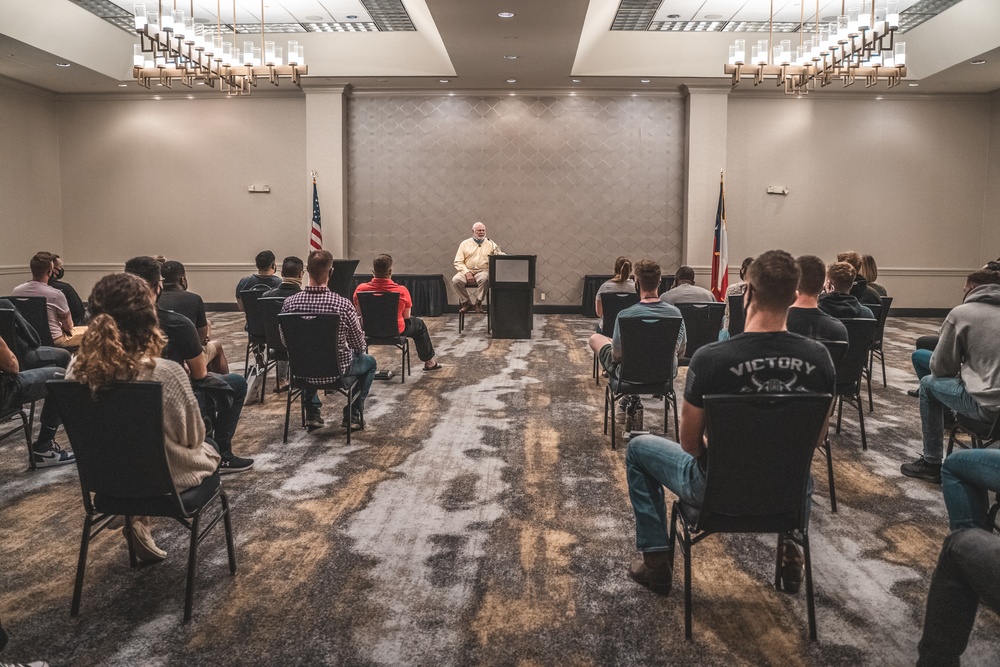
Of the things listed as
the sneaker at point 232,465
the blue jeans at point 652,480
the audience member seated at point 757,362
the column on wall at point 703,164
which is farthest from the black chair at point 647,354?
the column on wall at point 703,164

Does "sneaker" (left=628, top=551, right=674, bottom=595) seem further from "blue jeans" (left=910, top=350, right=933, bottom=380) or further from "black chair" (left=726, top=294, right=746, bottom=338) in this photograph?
"black chair" (left=726, top=294, right=746, bottom=338)

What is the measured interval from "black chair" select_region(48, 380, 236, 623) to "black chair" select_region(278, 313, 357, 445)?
1974 mm

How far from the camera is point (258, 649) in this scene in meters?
2.38

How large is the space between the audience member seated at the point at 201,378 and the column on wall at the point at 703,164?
8840mm

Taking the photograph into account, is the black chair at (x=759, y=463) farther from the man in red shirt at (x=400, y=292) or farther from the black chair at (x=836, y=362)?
the man in red shirt at (x=400, y=292)

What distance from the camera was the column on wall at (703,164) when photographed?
1133 centimetres

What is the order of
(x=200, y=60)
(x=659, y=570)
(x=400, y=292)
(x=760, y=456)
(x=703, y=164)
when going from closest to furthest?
(x=760, y=456) → (x=659, y=570) → (x=400, y=292) → (x=200, y=60) → (x=703, y=164)

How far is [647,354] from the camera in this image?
4.41m

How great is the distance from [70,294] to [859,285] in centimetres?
628

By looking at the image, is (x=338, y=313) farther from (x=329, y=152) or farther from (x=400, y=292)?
(x=329, y=152)

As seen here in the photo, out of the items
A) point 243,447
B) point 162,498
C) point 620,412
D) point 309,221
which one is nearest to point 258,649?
point 162,498

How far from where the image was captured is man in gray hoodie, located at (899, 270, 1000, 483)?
350 cm

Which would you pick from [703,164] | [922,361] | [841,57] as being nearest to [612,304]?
[922,361]

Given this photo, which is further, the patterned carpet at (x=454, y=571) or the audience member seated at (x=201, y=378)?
the audience member seated at (x=201, y=378)
